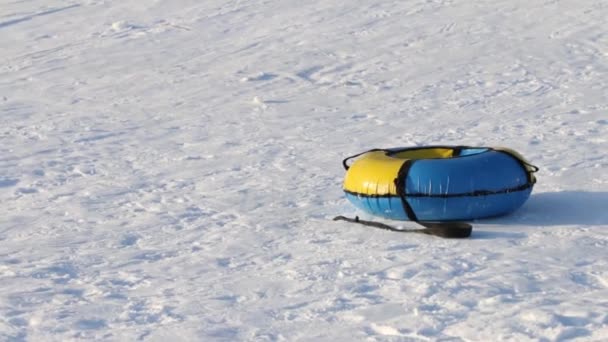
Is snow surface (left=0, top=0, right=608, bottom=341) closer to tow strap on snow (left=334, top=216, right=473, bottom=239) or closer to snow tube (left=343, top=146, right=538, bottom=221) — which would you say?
tow strap on snow (left=334, top=216, right=473, bottom=239)

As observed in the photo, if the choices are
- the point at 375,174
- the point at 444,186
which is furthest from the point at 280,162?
the point at 444,186

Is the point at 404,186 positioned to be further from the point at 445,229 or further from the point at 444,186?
the point at 445,229

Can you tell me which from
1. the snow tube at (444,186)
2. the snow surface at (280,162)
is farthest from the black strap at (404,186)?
the snow surface at (280,162)

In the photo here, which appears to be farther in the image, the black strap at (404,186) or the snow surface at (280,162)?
the black strap at (404,186)

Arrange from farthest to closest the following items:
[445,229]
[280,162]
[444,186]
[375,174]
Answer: [280,162] < [375,174] < [444,186] < [445,229]

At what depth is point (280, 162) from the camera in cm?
994

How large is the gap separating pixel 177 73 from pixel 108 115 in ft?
5.74

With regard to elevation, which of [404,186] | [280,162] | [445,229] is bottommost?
[280,162]

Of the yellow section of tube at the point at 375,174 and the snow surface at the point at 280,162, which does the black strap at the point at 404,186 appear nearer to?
the yellow section of tube at the point at 375,174

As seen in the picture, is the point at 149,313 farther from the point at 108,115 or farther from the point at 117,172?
the point at 108,115

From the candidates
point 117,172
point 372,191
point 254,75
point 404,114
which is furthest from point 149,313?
point 254,75

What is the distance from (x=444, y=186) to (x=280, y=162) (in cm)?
289

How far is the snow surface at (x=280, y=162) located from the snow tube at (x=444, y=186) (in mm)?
170

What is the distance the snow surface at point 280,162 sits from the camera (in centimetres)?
588
